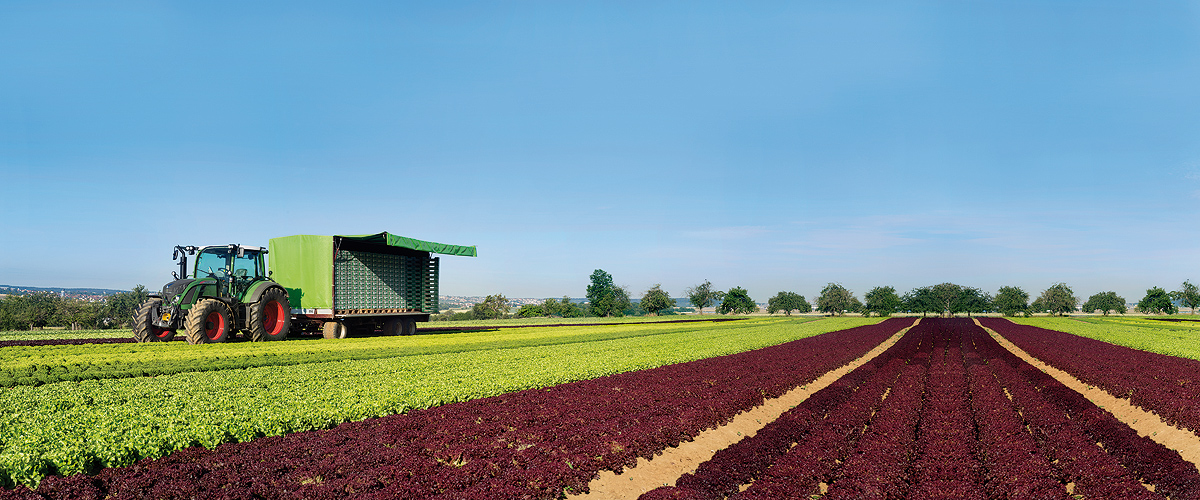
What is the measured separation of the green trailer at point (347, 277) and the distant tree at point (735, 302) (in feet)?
315

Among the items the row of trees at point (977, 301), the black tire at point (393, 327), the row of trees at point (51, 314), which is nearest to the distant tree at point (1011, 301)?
the row of trees at point (977, 301)

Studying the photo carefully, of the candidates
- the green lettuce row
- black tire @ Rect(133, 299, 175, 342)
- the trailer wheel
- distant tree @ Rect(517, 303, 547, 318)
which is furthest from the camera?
distant tree @ Rect(517, 303, 547, 318)

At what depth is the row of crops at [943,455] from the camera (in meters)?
6.79

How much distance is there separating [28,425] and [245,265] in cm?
1569

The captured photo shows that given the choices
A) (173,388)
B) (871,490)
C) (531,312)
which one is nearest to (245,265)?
(173,388)

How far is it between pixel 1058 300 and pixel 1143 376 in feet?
462

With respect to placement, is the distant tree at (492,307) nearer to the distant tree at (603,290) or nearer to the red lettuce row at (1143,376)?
the distant tree at (603,290)

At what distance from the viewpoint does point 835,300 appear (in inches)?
5128

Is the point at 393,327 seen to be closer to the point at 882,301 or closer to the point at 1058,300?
the point at 882,301

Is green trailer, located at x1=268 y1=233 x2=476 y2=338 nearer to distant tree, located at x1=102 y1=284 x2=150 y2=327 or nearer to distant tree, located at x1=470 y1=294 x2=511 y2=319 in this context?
distant tree, located at x1=470 y1=294 x2=511 y2=319

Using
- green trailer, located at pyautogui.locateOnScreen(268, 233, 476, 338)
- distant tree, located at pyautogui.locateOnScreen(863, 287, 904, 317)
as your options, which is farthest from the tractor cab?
distant tree, located at pyautogui.locateOnScreen(863, 287, 904, 317)

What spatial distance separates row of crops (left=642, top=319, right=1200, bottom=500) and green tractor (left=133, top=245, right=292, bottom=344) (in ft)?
61.6

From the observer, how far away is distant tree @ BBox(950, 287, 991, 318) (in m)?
118

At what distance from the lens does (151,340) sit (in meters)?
20.9
